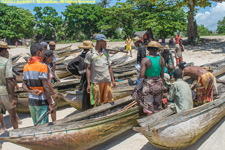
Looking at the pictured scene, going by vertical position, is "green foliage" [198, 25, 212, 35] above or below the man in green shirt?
above

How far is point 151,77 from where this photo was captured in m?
3.10

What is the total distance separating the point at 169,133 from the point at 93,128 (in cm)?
117

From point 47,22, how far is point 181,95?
36025 mm

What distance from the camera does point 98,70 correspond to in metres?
3.40

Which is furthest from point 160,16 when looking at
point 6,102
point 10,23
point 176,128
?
point 10,23

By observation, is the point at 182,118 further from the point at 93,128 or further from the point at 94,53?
the point at 94,53

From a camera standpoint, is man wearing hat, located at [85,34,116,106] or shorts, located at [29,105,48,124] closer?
shorts, located at [29,105,48,124]

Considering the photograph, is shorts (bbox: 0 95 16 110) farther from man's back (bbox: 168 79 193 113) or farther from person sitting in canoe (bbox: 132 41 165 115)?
man's back (bbox: 168 79 193 113)

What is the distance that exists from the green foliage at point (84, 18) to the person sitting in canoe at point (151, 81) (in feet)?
104

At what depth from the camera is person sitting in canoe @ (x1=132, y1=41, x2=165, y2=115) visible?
3.02 meters

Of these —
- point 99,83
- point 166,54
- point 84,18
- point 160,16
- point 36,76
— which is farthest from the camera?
point 84,18

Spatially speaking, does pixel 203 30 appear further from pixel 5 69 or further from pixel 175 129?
pixel 5 69

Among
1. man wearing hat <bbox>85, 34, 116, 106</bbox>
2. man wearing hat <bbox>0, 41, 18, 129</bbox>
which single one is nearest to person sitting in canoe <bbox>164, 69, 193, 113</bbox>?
man wearing hat <bbox>85, 34, 116, 106</bbox>

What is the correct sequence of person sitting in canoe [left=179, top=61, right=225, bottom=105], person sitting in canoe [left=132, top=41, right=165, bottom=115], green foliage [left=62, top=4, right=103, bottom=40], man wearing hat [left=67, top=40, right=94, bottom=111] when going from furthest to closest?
green foliage [left=62, top=4, right=103, bottom=40] < man wearing hat [left=67, top=40, right=94, bottom=111] < person sitting in canoe [left=179, top=61, right=225, bottom=105] < person sitting in canoe [left=132, top=41, right=165, bottom=115]
